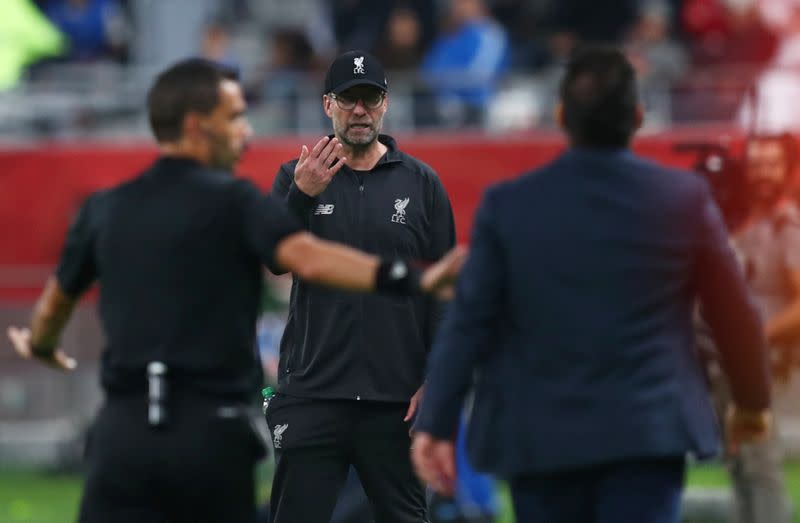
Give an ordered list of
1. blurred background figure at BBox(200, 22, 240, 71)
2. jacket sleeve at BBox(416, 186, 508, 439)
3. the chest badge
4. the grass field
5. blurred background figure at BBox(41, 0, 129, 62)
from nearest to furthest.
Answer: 1. jacket sleeve at BBox(416, 186, 508, 439)
2. the chest badge
3. the grass field
4. blurred background figure at BBox(200, 22, 240, 71)
5. blurred background figure at BBox(41, 0, 129, 62)

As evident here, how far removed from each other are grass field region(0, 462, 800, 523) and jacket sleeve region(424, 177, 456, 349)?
443 cm

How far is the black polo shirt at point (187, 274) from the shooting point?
505cm

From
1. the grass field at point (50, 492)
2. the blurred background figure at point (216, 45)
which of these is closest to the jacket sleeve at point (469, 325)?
the grass field at point (50, 492)

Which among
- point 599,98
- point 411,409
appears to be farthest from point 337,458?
point 599,98

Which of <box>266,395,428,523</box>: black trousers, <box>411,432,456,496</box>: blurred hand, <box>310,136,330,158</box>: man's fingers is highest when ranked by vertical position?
<box>310,136,330,158</box>: man's fingers

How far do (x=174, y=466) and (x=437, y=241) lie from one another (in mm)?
2187

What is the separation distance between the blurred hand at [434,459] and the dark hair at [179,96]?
1.18 metres

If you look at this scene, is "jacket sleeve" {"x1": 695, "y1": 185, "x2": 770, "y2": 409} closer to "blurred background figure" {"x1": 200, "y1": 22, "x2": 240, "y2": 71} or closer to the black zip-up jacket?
the black zip-up jacket

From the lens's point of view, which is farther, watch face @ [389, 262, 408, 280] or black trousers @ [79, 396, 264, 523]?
watch face @ [389, 262, 408, 280]

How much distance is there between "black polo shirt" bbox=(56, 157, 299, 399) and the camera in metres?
5.05

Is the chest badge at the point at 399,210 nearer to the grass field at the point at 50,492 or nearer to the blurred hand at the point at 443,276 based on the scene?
the blurred hand at the point at 443,276

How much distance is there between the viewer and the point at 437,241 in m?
6.91

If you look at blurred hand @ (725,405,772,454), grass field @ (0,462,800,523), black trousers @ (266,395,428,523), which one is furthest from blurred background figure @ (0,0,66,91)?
blurred hand @ (725,405,772,454)

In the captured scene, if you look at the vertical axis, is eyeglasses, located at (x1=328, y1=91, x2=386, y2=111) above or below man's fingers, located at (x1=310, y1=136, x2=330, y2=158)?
above
